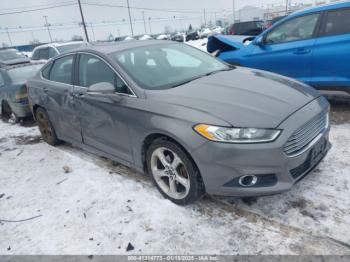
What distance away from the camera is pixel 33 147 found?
5.08 m

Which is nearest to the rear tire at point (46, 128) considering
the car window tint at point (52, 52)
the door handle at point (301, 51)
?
the door handle at point (301, 51)

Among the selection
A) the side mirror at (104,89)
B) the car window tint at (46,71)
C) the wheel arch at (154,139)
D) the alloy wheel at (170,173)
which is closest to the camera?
the wheel arch at (154,139)

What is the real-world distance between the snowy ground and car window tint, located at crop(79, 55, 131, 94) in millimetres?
1175

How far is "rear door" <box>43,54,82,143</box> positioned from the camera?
3.88m

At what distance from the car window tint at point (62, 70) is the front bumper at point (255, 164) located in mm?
2407

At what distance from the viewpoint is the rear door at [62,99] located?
3.88 meters

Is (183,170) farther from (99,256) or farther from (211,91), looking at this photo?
(99,256)

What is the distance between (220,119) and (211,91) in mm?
527

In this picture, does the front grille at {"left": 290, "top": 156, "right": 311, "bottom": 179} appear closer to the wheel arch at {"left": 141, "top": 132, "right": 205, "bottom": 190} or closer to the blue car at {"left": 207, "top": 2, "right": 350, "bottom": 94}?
the wheel arch at {"left": 141, "top": 132, "right": 205, "bottom": 190}

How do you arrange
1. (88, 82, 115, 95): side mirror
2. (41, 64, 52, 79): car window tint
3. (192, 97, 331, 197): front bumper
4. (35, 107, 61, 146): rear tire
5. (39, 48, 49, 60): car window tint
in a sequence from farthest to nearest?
(39, 48, 49, 60): car window tint, (35, 107, 61, 146): rear tire, (41, 64, 52, 79): car window tint, (88, 82, 115, 95): side mirror, (192, 97, 331, 197): front bumper

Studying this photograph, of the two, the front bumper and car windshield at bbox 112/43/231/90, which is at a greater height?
car windshield at bbox 112/43/231/90

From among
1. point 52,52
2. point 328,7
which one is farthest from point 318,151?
point 52,52

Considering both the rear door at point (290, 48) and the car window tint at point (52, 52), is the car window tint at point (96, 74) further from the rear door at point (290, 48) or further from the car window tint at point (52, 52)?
the car window tint at point (52, 52)

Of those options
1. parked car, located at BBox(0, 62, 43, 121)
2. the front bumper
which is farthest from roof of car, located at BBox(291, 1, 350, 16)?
parked car, located at BBox(0, 62, 43, 121)
